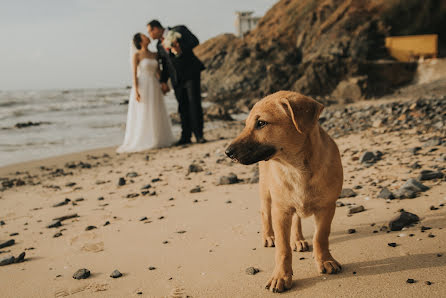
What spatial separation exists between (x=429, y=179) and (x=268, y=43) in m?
37.8

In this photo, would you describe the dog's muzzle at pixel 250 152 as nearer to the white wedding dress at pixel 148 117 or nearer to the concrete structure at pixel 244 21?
the white wedding dress at pixel 148 117

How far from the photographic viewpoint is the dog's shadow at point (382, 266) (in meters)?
2.81

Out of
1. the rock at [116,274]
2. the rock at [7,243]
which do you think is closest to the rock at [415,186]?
the rock at [116,274]

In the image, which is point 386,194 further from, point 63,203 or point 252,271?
point 63,203

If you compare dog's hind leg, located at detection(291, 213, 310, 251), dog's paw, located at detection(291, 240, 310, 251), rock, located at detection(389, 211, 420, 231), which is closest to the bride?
dog's hind leg, located at detection(291, 213, 310, 251)

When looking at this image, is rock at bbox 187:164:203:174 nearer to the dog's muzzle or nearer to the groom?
the groom

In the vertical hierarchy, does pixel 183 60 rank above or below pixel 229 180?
above

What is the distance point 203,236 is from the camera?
13.1 feet

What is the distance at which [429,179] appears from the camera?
4711 mm

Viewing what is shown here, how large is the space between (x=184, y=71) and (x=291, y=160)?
7.66 metres

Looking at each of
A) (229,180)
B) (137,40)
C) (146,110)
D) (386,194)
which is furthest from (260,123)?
(146,110)

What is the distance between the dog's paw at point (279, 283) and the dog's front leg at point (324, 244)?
315 millimetres

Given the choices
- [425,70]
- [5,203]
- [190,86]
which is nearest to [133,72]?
[190,86]

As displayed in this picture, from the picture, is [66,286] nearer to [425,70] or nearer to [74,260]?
[74,260]
